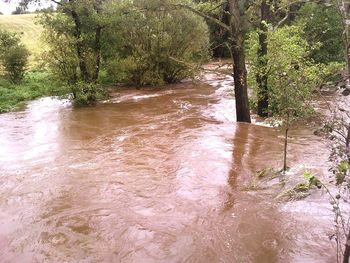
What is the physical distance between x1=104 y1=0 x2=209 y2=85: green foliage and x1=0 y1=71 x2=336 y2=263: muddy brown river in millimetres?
8387

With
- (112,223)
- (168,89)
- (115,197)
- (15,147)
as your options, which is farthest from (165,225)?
(168,89)

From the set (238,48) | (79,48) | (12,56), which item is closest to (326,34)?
(238,48)

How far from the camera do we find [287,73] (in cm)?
836

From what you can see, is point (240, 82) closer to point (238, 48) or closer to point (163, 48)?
point (238, 48)

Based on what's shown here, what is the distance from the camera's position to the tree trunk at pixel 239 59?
12.9m

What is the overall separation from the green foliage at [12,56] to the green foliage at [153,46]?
5234 millimetres

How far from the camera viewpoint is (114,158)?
10.7 meters

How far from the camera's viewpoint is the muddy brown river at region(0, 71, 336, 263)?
6.00 metres

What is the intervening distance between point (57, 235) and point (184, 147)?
556 cm

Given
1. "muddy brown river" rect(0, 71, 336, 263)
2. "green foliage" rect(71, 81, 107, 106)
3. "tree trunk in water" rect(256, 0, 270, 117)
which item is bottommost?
"muddy brown river" rect(0, 71, 336, 263)

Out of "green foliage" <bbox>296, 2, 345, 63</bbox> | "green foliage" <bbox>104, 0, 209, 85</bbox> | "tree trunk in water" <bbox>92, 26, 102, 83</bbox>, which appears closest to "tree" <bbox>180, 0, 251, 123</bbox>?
"tree trunk in water" <bbox>92, 26, 102, 83</bbox>

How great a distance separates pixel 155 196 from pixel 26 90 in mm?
17334

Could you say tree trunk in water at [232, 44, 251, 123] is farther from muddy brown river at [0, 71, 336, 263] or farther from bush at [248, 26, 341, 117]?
bush at [248, 26, 341, 117]

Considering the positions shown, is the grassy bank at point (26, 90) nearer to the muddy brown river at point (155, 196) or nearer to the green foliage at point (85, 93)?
the green foliage at point (85, 93)
